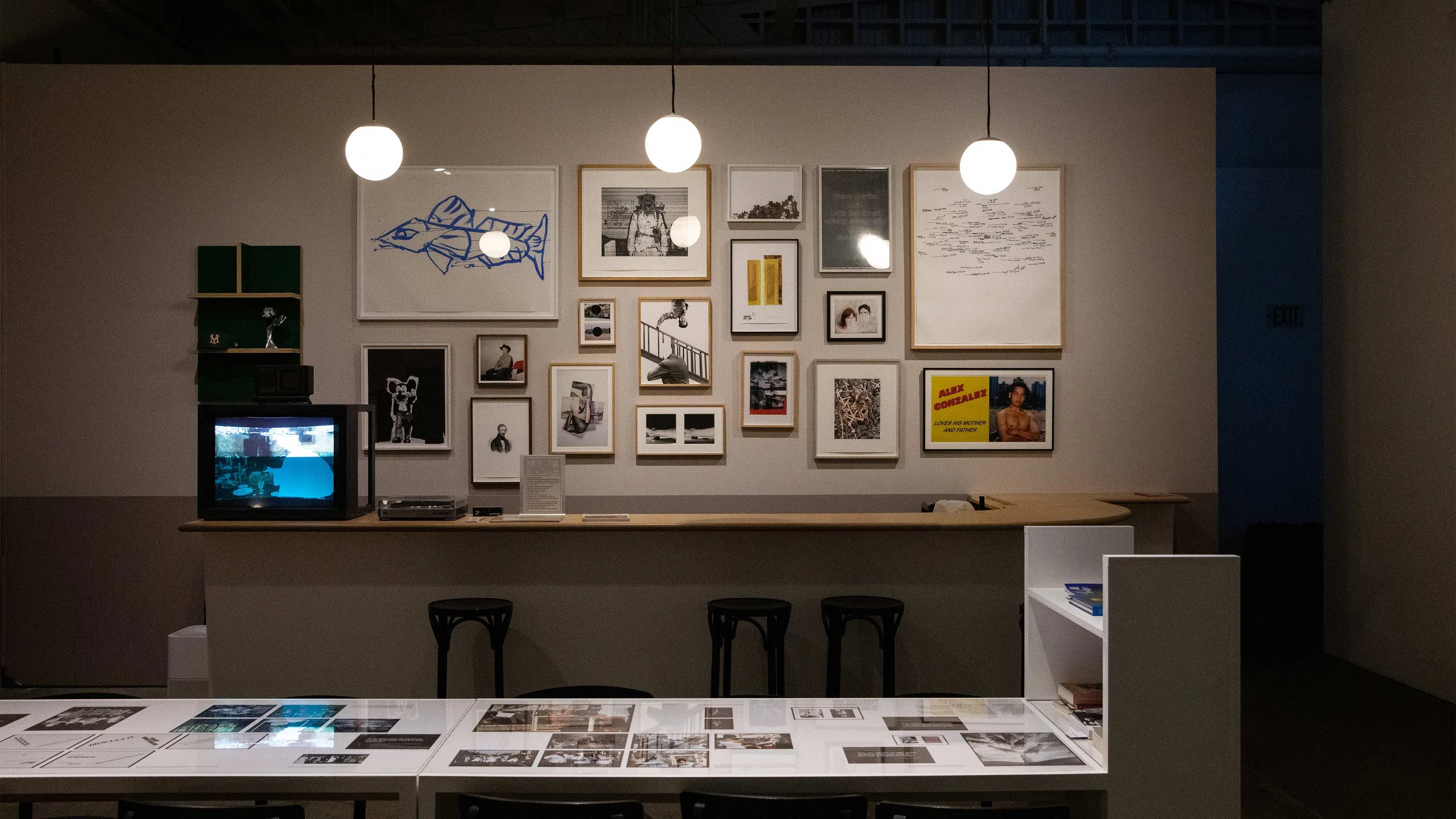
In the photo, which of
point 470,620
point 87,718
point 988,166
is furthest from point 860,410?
point 87,718

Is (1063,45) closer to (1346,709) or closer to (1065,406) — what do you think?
(1065,406)

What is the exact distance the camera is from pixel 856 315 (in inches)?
200

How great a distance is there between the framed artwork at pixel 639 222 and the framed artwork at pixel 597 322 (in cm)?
13

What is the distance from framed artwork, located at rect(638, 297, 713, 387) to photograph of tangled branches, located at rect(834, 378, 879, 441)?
0.74 meters

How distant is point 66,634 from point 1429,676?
7283 millimetres

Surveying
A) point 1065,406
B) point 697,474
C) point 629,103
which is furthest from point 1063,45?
point 697,474

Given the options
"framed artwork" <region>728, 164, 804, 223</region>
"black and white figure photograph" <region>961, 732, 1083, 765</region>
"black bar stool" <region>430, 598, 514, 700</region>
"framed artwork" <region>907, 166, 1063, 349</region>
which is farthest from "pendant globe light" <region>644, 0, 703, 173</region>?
"black and white figure photograph" <region>961, 732, 1083, 765</region>

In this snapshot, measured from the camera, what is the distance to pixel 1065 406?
5148 millimetres

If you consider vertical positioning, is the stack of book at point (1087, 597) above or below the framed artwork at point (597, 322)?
below

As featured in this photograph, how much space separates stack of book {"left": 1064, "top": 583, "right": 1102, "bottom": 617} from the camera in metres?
2.26

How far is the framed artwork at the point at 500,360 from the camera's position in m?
5.06

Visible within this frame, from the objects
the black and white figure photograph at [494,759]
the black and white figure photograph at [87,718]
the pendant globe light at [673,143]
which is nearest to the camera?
the black and white figure photograph at [494,759]

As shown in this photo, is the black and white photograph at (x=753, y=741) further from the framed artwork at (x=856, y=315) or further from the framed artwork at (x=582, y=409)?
the framed artwork at (x=856, y=315)

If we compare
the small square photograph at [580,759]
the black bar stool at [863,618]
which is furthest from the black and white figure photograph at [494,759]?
the black bar stool at [863,618]
